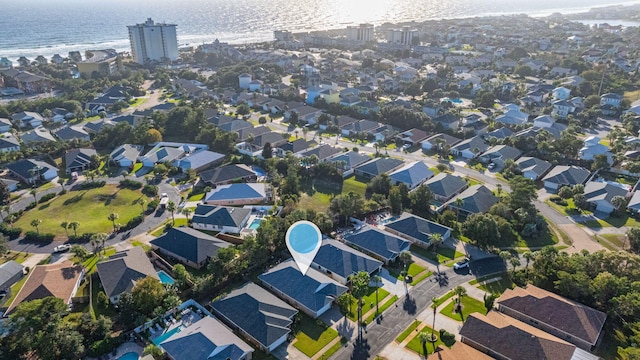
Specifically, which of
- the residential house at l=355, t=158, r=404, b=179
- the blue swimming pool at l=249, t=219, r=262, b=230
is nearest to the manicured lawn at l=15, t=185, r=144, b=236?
the blue swimming pool at l=249, t=219, r=262, b=230

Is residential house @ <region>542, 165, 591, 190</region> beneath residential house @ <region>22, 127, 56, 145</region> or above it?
beneath

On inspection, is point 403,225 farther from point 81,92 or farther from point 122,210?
point 81,92

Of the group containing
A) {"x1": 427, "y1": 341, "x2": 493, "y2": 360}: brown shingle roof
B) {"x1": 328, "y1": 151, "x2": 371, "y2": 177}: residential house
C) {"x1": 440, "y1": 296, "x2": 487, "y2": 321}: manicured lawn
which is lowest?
{"x1": 440, "y1": 296, "x2": 487, "y2": 321}: manicured lawn

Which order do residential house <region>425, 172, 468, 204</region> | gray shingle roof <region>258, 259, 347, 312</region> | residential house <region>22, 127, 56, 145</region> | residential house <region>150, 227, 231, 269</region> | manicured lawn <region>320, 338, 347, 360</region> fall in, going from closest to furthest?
manicured lawn <region>320, 338, 347, 360</region> < gray shingle roof <region>258, 259, 347, 312</region> < residential house <region>150, 227, 231, 269</region> < residential house <region>425, 172, 468, 204</region> < residential house <region>22, 127, 56, 145</region>

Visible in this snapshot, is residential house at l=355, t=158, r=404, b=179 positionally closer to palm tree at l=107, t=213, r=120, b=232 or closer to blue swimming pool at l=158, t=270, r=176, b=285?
blue swimming pool at l=158, t=270, r=176, b=285

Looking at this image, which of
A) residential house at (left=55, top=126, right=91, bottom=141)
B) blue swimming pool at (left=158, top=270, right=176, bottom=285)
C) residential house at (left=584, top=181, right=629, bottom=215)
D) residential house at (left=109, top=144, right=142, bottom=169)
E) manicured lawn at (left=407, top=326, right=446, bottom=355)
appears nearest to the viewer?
manicured lawn at (left=407, top=326, right=446, bottom=355)

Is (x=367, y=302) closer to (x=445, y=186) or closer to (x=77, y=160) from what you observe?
(x=445, y=186)

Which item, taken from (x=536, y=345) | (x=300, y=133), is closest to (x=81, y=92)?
(x=300, y=133)

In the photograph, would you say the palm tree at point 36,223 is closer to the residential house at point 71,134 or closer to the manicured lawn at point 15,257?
the manicured lawn at point 15,257
